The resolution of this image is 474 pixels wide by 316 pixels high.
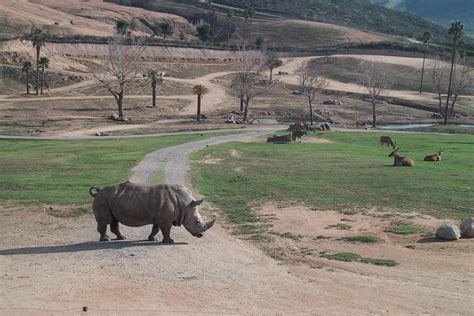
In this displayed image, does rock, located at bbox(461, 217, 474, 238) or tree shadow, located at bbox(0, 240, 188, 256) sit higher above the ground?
rock, located at bbox(461, 217, 474, 238)

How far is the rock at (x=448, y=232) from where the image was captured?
20.8 m

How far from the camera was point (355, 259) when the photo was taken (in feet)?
61.0

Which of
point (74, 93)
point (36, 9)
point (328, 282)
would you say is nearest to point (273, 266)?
point (328, 282)

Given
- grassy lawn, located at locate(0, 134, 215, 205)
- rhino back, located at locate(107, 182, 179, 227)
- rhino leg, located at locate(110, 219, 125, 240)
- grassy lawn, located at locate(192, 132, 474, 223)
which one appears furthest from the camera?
grassy lawn, located at locate(0, 134, 215, 205)

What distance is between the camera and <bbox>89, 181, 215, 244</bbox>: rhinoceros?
19859 mm

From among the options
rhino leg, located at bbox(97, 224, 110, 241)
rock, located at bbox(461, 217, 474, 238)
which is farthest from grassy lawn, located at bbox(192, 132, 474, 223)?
rhino leg, located at bbox(97, 224, 110, 241)

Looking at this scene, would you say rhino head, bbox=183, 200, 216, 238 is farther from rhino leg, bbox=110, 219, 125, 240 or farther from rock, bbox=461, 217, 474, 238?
rock, bbox=461, 217, 474, 238

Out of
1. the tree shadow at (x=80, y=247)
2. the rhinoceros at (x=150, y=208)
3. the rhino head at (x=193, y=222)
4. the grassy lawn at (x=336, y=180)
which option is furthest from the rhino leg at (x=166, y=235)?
the grassy lawn at (x=336, y=180)

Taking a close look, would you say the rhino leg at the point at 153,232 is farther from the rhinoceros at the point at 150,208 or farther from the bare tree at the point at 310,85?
the bare tree at the point at 310,85

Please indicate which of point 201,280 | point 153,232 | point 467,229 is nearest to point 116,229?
point 153,232

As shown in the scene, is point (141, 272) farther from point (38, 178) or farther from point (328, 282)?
point (38, 178)

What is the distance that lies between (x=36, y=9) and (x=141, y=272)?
583 ft

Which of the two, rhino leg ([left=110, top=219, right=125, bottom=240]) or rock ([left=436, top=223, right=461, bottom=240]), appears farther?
rock ([left=436, top=223, right=461, bottom=240])

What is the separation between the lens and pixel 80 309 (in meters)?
13.9
